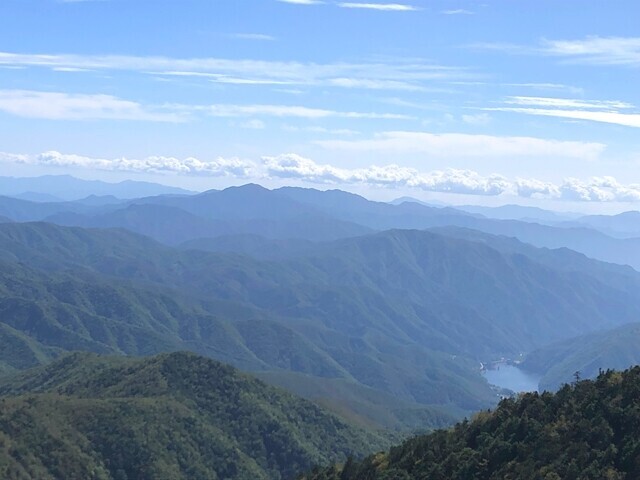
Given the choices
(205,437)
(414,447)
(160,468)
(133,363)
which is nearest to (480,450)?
(414,447)

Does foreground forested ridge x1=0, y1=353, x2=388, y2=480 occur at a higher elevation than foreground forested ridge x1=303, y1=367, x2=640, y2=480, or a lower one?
lower

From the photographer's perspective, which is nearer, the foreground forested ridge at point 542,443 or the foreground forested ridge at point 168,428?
the foreground forested ridge at point 542,443

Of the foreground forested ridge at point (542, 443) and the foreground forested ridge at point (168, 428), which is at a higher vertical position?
the foreground forested ridge at point (542, 443)

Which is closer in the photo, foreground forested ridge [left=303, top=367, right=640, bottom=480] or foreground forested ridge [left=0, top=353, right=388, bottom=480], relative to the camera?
foreground forested ridge [left=303, top=367, right=640, bottom=480]

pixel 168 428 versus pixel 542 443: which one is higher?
pixel 542 443
